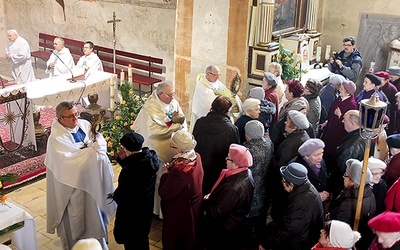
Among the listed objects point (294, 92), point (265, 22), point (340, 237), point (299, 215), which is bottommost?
point (299, 215)

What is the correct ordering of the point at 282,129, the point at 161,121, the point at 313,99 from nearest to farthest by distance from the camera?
1. the point at 161,121
2. the point at 282,129
3. the point at 313,99

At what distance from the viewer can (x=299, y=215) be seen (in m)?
4.39

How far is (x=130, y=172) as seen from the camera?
477cm

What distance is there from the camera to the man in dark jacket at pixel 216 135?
18.9 feet

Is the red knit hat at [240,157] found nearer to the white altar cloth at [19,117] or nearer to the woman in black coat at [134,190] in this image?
the woman in black coat at [134,190]

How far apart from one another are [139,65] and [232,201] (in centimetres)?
788

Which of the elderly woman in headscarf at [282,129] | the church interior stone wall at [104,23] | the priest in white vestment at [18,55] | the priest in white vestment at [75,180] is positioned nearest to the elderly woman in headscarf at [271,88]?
the elderly woman in headscarf at [282,129]

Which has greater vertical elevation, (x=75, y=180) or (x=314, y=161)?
(x=314, y=161)

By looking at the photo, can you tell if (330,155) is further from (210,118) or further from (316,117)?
(210,118)

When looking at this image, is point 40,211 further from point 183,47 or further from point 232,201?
point 183,47

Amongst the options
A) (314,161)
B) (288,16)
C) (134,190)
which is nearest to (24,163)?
(134,190)

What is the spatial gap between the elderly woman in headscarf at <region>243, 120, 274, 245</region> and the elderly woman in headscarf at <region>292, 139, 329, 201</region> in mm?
351

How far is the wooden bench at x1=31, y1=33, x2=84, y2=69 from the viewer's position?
13682mm

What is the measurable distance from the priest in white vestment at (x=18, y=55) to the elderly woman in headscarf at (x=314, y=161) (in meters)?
8.40
